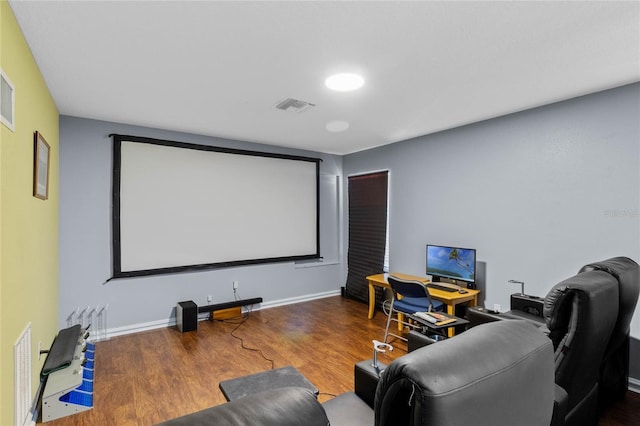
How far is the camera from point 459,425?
0.67 m

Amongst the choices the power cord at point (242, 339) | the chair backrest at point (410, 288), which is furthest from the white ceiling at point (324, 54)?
the power cord at point (242, 339)

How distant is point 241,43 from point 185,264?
120 inches

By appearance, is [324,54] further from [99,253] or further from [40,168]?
[99,253]

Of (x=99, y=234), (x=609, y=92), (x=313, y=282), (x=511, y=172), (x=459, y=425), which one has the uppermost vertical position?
(x=609, y=92)

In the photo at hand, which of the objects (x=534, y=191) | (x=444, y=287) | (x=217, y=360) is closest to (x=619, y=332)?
(x=534, y=191)

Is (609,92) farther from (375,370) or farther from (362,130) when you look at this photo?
(375,370)

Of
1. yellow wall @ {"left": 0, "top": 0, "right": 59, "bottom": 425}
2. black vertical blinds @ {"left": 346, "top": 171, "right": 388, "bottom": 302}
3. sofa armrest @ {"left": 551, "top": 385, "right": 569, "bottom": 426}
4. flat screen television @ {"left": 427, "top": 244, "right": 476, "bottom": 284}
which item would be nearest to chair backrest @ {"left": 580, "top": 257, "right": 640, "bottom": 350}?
sofa armrest @ {"left": 551, "top": 385, "right": 569, "bottom": 426}

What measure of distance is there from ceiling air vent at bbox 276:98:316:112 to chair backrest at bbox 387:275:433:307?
1.98 m

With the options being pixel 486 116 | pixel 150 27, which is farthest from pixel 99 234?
pixel 486 116

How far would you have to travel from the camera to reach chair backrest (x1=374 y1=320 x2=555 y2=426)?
658mm

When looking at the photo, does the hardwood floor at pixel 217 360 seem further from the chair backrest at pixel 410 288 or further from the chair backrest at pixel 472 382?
the chair backrest at pixel 472 382

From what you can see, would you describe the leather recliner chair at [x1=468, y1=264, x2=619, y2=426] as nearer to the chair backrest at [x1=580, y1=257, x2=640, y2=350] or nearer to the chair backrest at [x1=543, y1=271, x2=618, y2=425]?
the chair backrest at [x1=543, y1=271, x2=618, y2=425]

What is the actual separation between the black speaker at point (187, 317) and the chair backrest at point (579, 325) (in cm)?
356

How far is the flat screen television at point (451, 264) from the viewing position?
363 cm
